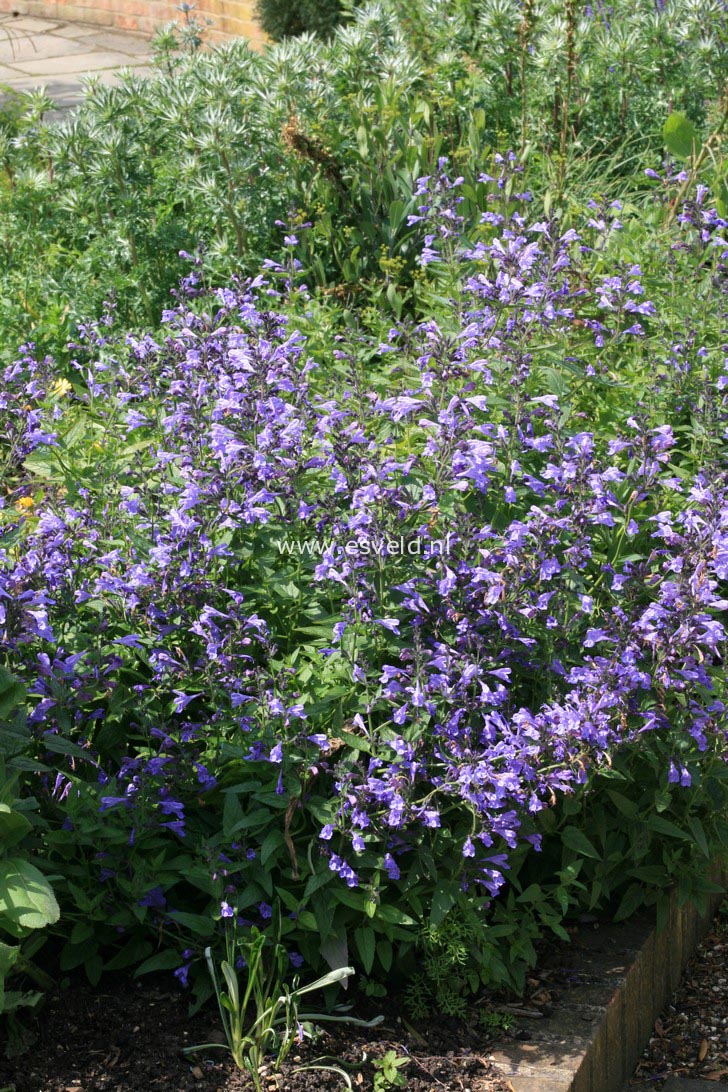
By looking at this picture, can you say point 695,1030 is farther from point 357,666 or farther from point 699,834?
point 357,666

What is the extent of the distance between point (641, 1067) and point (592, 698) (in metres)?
1.13

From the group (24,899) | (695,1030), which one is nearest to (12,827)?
(24,899)

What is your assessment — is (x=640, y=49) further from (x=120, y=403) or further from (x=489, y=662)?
(x=489, y=662)

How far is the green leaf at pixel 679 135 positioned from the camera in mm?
5824

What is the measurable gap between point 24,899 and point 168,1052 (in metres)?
0.72

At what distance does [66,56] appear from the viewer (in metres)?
13.8

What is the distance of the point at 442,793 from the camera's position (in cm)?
299

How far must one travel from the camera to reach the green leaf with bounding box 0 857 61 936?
2.29 m

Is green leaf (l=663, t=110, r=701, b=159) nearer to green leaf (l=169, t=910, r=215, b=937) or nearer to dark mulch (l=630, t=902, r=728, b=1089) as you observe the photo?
dark mulch (l=630, t=902, r=728, b=1089)

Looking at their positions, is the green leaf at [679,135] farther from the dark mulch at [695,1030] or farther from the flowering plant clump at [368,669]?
the dark mulch at [695,1030]

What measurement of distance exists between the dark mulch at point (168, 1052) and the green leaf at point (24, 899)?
0.54m

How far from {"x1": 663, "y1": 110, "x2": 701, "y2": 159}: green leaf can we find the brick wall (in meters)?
8.49

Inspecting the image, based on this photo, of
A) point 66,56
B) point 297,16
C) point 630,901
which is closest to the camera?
point 630,901

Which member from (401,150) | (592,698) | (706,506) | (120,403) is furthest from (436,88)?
(592,698)
